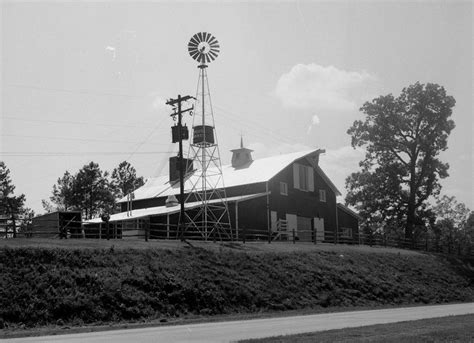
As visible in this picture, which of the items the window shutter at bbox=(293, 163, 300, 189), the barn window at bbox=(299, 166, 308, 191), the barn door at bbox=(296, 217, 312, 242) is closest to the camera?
the barn door at bbox=(296, 217, 312, 242)

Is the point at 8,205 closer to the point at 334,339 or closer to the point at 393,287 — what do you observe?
the point at 393,287

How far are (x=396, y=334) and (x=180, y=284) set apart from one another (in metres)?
13.7

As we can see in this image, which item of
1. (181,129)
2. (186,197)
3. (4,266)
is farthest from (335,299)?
(186,197)

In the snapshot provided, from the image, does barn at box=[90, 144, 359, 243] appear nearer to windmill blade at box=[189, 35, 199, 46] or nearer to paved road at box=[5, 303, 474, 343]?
windmill blade at box=[189, 35, 199, 46]

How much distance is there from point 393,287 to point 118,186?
6286 centimetres

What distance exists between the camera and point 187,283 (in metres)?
27.5

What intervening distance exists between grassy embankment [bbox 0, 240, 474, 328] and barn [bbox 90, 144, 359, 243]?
7928 millimetres

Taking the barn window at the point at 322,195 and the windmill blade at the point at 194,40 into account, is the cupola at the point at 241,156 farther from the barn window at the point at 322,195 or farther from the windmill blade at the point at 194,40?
the windmill blade at the point at 194,40

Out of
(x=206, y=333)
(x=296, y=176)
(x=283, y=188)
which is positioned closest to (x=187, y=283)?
(x=206, y=333)

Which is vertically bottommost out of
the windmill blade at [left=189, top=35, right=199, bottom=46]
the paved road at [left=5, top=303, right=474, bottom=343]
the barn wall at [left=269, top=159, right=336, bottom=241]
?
the paved road at [left=5, top=303, right=474, bottom=343]

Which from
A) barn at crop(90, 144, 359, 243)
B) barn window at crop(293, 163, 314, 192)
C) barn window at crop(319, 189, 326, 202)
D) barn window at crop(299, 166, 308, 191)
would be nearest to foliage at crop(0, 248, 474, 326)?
barn at crop(90, 144, 359, 243)

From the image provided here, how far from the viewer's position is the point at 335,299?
1273 inches

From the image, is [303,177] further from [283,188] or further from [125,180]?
[125,180]

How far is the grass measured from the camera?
1388 cm
